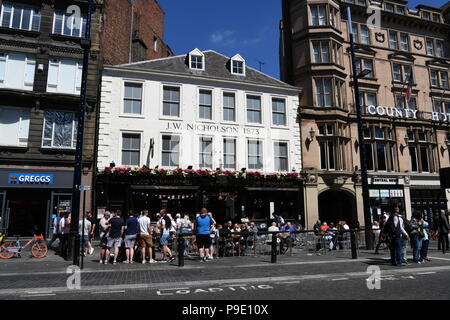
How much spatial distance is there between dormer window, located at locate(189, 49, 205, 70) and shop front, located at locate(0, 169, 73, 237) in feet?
34.6

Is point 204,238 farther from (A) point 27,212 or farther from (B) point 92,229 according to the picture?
(A) point 27,212

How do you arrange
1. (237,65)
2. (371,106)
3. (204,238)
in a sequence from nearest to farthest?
(204,238)
(237,65)
(371,106)

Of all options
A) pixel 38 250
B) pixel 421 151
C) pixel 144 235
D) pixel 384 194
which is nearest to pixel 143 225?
pixel 144 235

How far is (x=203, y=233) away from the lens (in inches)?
448

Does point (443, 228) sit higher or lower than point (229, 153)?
lower

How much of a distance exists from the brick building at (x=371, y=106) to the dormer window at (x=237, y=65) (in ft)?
14.6

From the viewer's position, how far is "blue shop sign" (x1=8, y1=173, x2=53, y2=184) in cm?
1689

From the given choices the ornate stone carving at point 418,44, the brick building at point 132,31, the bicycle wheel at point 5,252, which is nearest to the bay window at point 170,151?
the brick building at point 132,31

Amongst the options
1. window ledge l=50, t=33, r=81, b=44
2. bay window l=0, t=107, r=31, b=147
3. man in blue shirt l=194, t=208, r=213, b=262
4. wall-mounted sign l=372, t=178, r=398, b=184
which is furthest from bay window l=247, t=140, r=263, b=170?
bay window l=0, t=107, r=31, b=147

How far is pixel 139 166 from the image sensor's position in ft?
62.0

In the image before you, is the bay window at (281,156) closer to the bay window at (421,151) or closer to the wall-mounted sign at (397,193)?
the wall-mounted sign at (397,193)

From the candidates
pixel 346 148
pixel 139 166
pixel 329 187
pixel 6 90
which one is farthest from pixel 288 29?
pixel 6 90

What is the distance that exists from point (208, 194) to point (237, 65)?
9.75 meters

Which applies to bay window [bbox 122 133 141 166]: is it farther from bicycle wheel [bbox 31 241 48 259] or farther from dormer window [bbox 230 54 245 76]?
dormer window [bbox 230 54 245 76]
